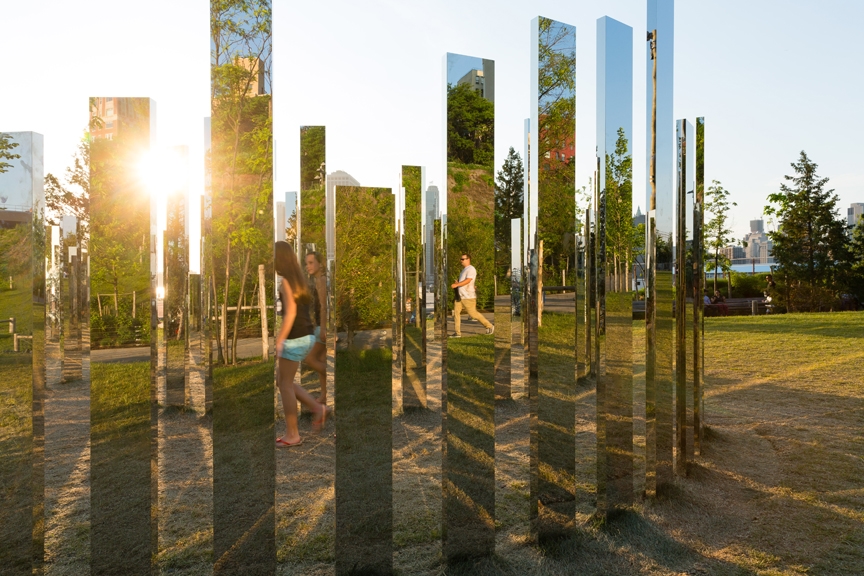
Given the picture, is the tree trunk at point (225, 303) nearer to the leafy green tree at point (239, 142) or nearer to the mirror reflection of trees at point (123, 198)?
the leafy green tree at point (239, 142)

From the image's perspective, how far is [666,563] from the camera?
3102mm

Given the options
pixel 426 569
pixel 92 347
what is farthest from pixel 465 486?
pixel 92 347

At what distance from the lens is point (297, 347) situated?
249 centimetres

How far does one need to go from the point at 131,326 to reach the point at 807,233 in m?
27.4

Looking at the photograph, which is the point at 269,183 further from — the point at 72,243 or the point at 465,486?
the point at 465,486

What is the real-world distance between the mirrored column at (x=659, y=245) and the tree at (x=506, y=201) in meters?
0.85

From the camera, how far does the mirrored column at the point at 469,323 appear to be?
9.14 ft

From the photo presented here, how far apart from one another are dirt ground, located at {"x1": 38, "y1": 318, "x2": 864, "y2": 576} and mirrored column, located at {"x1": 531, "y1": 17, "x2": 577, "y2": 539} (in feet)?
0.82

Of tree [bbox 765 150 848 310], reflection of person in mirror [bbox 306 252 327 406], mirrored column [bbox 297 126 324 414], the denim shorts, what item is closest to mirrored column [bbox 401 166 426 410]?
mirrored column [bbox 297 126 324 414]

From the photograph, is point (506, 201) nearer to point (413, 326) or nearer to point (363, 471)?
point (363, 471)

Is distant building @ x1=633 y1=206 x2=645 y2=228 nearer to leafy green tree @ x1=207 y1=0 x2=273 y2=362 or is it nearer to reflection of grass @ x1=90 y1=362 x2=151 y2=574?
leafy green tree @ x1=207 y1=0 x2=273 y2=362

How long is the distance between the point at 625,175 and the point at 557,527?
6.17 ft

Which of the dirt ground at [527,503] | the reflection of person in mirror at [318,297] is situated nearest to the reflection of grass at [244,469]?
the reflection of person in mirror at [318,297]

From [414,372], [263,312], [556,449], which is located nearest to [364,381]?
[263,312]
